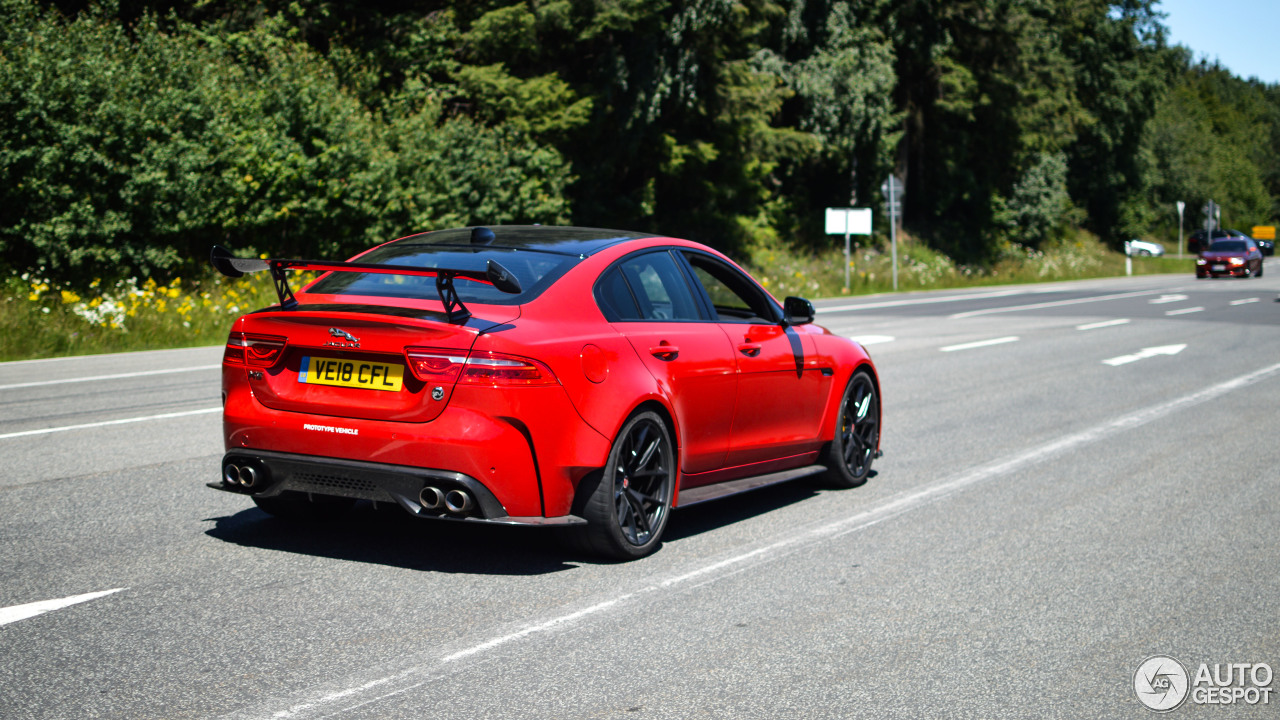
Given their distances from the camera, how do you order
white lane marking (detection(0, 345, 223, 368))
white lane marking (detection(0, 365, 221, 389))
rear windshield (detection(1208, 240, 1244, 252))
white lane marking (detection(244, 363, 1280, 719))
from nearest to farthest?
white lane marking (detection(244, 363, 1280, 719)) < white lane marking (detection(0, 365, 221, 389)) < white lane marking (detection(0, 345, 223, 368)) < rear windshield (detection(1208, 240, 1244, 252))

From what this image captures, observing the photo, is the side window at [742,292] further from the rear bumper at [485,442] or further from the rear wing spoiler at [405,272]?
the rear bumper at [485,442]

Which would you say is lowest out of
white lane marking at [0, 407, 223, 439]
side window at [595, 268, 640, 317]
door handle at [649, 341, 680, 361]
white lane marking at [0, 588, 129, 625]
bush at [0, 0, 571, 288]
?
white lane marking at [0, 588, 129, 625]

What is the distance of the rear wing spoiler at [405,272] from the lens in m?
5.05

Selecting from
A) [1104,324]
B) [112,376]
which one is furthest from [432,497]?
[1104,324]

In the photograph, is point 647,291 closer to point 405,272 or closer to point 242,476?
point 405,272

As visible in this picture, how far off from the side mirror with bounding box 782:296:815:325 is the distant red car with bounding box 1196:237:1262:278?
46.5m

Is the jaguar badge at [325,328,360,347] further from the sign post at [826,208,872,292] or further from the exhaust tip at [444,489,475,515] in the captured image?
→ the sign post at [826,208,872,292]

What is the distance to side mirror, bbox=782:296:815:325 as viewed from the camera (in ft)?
22.8

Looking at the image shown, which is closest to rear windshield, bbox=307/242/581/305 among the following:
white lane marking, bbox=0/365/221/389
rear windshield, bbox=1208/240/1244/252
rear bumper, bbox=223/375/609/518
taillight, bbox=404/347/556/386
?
taillight, bbox=404/347/556/386

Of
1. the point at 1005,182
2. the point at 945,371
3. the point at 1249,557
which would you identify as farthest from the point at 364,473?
the point at 1005,182

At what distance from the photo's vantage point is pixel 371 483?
4996mm

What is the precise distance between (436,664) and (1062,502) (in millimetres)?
4496

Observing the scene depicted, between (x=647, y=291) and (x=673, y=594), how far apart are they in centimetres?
161

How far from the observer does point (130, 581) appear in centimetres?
498
